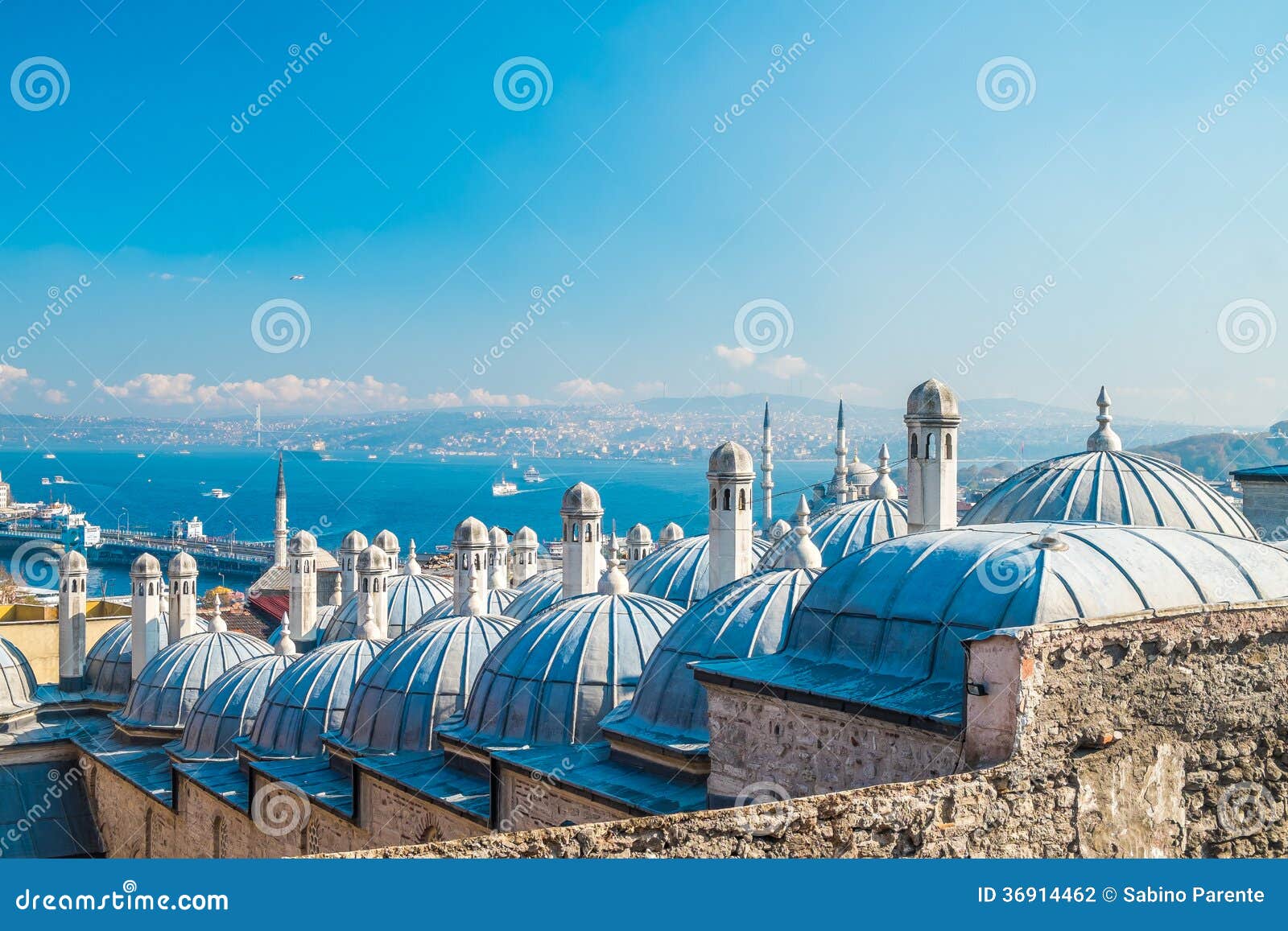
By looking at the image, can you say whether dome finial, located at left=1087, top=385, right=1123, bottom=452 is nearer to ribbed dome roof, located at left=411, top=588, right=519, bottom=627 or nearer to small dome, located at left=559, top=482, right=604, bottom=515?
small dome, located at left=559, top=482, right=604, bottom=515

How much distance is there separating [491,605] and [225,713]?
15.2 ft

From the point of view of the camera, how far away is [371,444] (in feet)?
534

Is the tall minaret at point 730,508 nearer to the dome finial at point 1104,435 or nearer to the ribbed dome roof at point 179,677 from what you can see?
the dome finial at point 1104,435

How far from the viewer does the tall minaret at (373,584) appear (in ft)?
66.9

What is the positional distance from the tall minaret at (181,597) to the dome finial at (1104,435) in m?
18.1

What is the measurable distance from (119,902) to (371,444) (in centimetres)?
16322

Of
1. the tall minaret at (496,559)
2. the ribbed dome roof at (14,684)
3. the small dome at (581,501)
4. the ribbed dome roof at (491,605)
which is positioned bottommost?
the ribbed dome roof at (14,684)

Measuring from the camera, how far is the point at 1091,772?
22.4ft

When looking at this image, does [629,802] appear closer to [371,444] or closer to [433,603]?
[433,603]

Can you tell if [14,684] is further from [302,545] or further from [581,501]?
[581,501]

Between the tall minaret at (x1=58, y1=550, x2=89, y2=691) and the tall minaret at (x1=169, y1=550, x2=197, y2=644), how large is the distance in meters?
2.59

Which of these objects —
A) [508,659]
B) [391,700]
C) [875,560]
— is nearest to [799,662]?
[875,560]

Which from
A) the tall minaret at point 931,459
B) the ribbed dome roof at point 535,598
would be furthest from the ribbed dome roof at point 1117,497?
the ribbed dome roof at point 535,598

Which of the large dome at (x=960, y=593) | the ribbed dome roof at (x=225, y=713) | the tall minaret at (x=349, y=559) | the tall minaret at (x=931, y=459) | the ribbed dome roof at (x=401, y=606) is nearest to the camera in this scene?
the large dome at (x=960, y=593)
